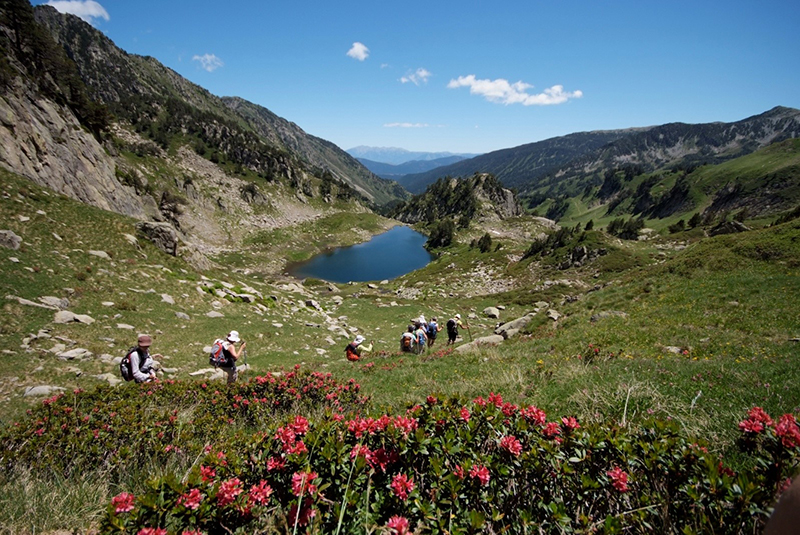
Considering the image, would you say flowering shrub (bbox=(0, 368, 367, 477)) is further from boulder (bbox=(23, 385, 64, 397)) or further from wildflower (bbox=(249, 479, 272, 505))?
boulder (bbox=(23, 385, 64, 397))

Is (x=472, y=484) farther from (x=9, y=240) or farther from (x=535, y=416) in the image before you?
(x=9, y=240)

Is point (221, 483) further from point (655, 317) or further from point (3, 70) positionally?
point (3, 70)

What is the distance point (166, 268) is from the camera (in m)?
22.3

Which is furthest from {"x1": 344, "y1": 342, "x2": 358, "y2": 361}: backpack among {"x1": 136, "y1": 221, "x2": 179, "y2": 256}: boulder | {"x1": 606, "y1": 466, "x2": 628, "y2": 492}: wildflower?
{"x1": 136, "y1": 221, "x2": 179, "y2": 256}: boulder

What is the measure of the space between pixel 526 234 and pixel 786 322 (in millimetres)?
102947

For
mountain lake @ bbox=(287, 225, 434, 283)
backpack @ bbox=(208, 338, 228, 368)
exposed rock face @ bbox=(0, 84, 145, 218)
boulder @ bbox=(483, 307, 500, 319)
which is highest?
exposed rock face @ bbox=(0, 84, 145, 218)

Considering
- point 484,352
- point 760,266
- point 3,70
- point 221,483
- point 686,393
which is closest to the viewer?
point 221,483

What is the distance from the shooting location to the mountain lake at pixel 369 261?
69625 mm

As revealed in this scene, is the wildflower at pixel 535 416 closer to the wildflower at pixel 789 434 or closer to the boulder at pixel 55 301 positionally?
the wildflower at pixel 789 434

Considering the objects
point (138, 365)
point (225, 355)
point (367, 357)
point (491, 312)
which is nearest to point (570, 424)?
point (225, 355)

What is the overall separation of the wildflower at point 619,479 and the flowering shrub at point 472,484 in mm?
10

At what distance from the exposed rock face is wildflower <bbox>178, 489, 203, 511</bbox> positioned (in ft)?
104

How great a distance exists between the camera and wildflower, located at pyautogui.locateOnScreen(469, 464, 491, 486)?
310 cm

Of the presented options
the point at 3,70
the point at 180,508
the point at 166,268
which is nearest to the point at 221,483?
the point at 180,508
